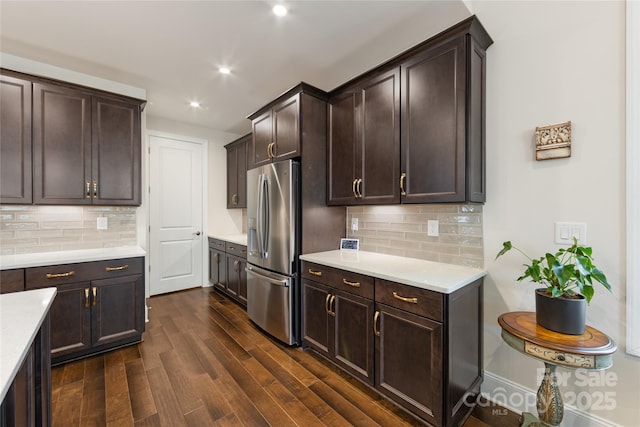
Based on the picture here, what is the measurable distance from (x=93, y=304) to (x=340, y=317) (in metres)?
2.18

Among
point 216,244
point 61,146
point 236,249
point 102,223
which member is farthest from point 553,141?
point 216,244

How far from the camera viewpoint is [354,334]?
2041 mm

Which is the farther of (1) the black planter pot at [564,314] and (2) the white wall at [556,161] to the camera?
(2) the white wall at [556,161]

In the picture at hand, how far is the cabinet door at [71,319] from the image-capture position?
7.37 ft

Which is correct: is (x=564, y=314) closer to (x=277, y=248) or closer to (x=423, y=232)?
(x=423, y=232)

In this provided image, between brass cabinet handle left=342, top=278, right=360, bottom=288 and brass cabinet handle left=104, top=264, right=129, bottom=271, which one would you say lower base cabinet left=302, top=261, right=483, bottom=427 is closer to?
brass cabinet handle left=342, top=278, right=360, bottom=288

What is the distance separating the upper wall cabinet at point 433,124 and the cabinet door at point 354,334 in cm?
83

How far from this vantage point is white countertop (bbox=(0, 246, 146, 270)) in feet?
7.08

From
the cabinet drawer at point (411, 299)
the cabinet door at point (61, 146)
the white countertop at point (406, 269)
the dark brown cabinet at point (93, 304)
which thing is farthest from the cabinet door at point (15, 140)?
the cabinet drawer at point (411, 299)

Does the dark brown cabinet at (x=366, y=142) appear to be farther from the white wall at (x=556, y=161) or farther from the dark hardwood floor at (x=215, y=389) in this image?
the dark hardwood floor at (x=215, y=389)

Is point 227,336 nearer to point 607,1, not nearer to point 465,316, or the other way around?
point 465,316

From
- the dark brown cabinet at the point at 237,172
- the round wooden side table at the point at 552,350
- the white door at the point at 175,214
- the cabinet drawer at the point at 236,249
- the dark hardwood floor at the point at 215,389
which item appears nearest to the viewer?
the round wooden side table at the point at 552,350

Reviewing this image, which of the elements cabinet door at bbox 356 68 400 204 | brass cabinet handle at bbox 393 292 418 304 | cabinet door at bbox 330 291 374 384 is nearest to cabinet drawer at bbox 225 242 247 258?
cabinet door at bbox 330 291 374 384

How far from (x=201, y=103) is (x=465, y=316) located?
12.0 feet
